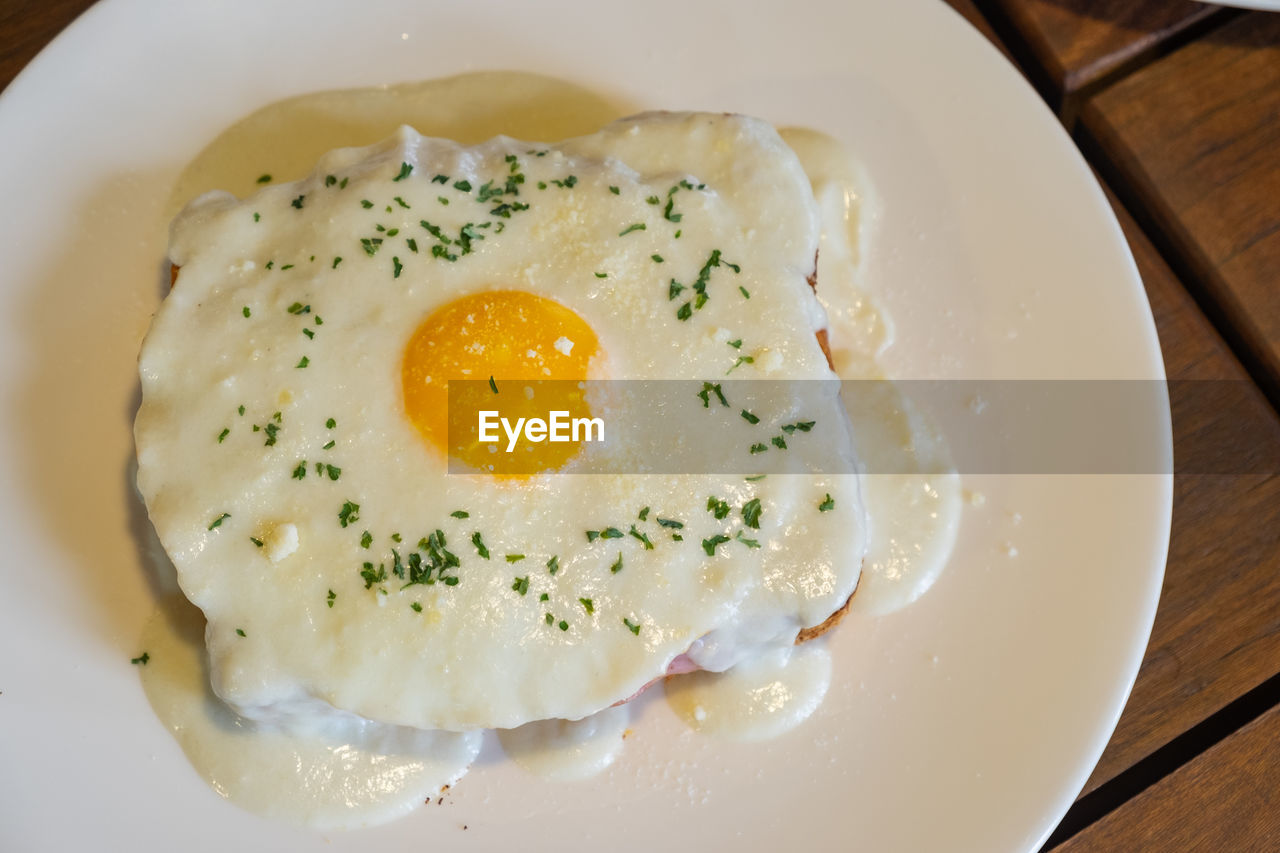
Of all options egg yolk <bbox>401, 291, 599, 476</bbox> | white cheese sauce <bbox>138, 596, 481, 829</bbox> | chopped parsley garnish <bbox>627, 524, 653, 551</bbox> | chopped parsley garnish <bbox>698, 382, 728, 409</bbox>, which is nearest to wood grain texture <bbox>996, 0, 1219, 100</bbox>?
chopped parsley garnish <bbox>698, 382, 728, 409</bbox>

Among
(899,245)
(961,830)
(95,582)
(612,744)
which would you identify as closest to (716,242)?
(899,245)

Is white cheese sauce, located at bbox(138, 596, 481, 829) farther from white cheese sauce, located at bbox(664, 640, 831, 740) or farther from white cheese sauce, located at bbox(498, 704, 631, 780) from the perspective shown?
white cheese sauce, located at bbox(664, 640, 831, 740)

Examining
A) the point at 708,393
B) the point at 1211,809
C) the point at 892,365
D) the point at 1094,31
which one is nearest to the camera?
the point at 708,393

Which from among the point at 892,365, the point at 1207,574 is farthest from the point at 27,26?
the point at 1207,574

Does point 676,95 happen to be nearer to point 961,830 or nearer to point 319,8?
point 319,8

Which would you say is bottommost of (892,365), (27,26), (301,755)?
(301,755)

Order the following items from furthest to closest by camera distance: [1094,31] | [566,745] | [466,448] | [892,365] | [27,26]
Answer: [1094,31] → [27,26] → [892,365] → [566,745] → [466,448]

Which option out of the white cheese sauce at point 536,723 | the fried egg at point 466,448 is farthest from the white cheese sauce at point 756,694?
the fried egg at point 466,448

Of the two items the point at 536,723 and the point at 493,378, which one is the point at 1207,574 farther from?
the point at 493,378

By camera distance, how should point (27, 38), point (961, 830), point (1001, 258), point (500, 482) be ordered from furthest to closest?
point (27, 38)
point (1001, 258)
point (961, 830)
point (500, 482)
